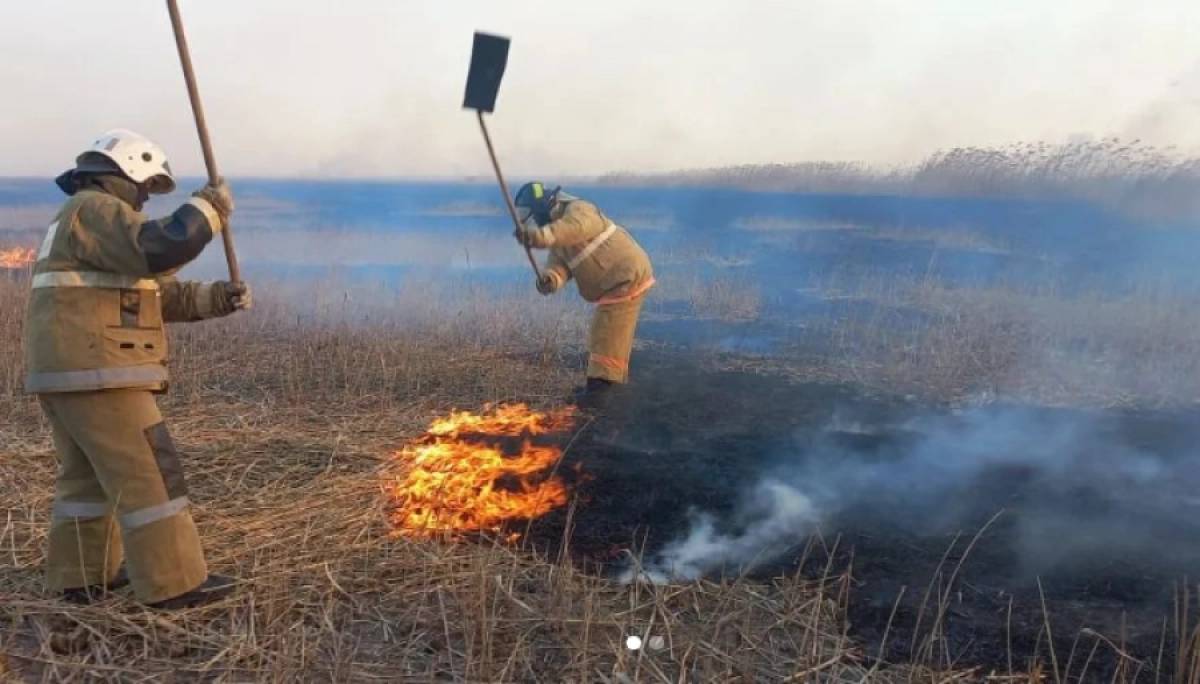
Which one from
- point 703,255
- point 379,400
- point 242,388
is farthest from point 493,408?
point 703,255

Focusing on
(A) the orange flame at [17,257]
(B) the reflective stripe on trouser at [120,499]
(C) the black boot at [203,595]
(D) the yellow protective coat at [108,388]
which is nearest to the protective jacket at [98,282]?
(D) the yellow protective coat at [108,388]

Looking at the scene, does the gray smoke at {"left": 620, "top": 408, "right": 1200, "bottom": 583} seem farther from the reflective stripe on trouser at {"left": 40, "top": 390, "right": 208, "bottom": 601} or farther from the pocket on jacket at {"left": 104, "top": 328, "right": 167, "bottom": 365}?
the pocket on jacket at {"left": 104, "top": 328, "right": 167, "bottom": 365}

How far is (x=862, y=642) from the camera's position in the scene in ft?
11.0

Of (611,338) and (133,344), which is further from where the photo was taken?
(611,338)

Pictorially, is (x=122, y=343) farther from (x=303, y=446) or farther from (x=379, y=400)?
(x=379, y=400)

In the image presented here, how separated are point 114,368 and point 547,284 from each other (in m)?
4.05

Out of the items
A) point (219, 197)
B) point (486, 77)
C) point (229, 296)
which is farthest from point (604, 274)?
point (219, 197)

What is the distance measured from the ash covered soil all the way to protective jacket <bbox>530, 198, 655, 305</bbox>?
101cm

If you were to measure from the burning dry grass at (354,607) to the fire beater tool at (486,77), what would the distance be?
2.40 m

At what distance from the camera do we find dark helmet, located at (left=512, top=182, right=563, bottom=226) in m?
6.86

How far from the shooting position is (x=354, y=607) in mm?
3570

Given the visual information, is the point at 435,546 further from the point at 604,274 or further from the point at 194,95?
the point at 604,274

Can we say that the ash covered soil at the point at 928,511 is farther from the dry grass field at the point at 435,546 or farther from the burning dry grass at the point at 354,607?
the burning dry grass at the point at 354,607

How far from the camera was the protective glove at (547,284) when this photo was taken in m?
6.89
